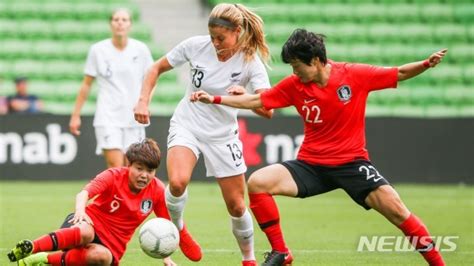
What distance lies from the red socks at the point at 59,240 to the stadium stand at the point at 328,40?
1239cm

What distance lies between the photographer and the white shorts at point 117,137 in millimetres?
11234

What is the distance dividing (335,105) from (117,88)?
14.2ft

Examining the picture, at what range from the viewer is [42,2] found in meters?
21.8

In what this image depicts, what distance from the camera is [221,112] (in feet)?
27.7

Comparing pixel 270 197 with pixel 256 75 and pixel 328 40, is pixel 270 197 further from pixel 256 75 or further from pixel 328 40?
pixel 328 40

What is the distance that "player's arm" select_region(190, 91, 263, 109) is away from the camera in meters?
7.63

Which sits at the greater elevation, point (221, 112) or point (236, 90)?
point (236, 90)

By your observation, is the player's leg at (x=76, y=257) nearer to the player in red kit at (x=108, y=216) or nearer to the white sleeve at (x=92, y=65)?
the player in red kit at (x=108, y=216)

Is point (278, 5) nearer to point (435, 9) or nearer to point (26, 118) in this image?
point (435, 9)

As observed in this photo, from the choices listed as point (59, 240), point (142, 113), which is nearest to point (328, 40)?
point (142, 113)

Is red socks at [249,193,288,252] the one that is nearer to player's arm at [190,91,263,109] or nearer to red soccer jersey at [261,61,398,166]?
red soccer jersey at [261,61,398,166]

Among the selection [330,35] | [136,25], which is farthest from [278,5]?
[136,25]

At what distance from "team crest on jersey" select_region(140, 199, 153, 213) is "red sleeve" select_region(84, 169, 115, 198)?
290 mm

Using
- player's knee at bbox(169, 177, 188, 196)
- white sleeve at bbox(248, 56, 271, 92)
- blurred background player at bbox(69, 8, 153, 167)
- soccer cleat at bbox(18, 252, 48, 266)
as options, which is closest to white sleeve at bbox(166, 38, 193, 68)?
white sleeve at bbox(248, 56, 271, 92)
